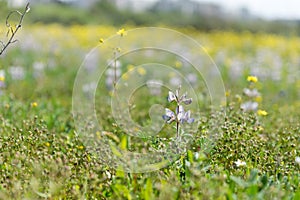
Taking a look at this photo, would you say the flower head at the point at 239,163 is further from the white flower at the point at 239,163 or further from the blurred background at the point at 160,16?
the blurred background at the point at 160,16

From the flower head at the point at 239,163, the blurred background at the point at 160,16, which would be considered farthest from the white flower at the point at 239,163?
the blurred background at the point at 160,16

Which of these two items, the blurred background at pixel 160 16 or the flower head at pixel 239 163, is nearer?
the flower head at pixel 239 163

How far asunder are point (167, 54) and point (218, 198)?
22.4 feet

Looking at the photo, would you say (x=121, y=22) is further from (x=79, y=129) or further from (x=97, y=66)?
(x=79, y=129)

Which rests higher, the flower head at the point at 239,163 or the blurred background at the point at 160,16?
the blurred background at the point at 160,16

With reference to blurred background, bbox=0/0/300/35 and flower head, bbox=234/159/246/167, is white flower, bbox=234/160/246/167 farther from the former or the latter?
blurred background, bbox=0/0/300/35

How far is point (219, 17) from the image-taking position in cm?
1827

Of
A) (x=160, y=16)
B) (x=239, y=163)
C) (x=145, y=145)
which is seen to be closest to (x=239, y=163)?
(x=239, y=163)

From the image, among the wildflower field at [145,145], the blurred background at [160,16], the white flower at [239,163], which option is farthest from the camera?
the blurred background at [160,16]

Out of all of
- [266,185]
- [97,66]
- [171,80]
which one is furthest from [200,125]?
[97,66]

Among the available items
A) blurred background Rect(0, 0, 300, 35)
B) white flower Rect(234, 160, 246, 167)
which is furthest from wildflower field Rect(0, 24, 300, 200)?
blurred background Rect(0, 0, 300, 35)

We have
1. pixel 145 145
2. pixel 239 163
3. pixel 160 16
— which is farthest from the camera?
pixel 160 16

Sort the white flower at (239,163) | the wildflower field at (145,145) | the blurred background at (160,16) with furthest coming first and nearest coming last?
1. the blurred background at (160,16)
2. the white flower at (239,163)
3. the wildflower field at (145,145)

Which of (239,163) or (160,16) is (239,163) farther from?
(160,16)
